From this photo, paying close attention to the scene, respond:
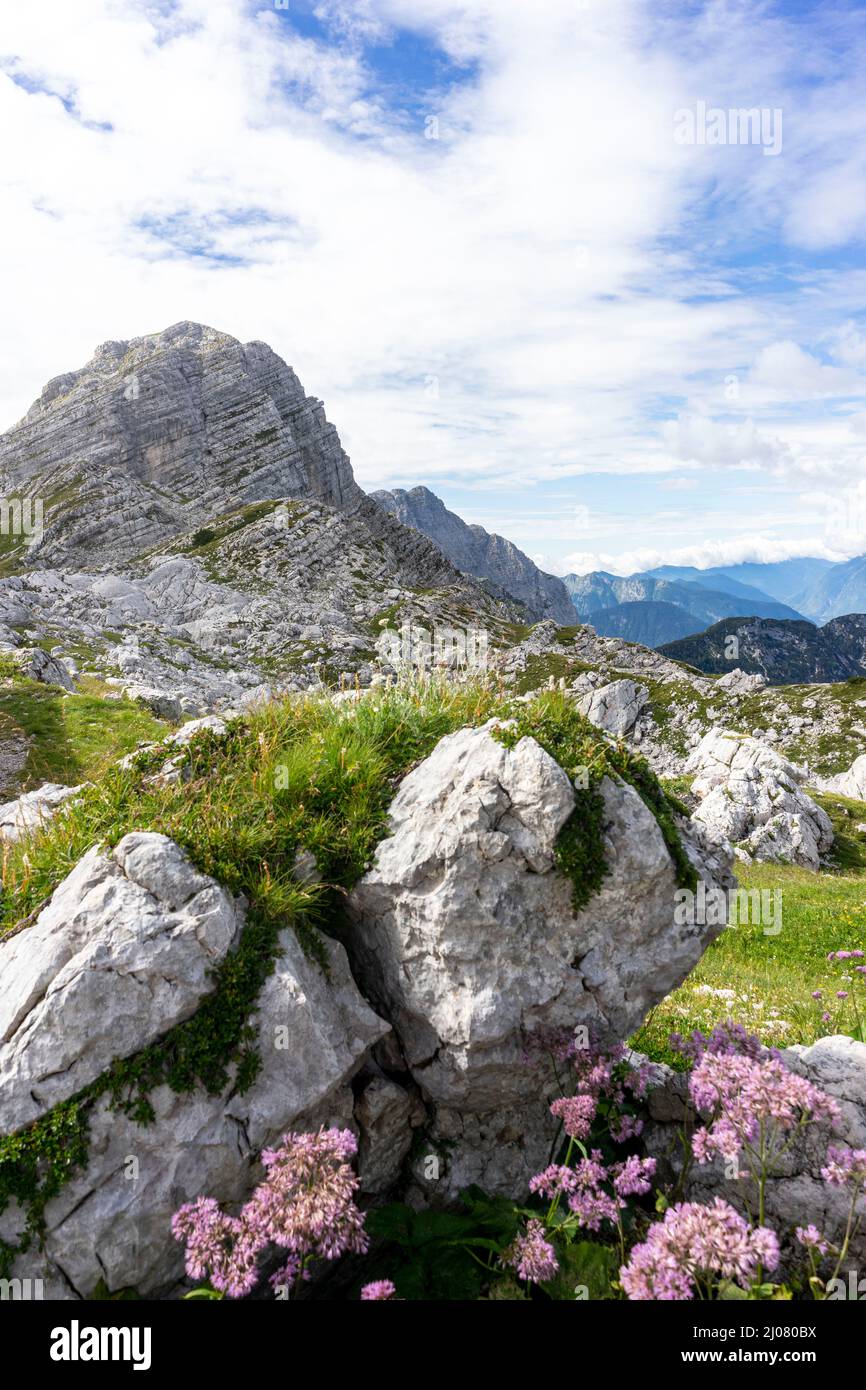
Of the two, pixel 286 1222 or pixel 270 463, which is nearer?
pixel 286 1222

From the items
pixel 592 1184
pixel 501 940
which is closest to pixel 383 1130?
pixel 501 940

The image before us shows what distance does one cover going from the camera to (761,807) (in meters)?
40.5

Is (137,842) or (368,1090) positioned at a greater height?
(137,842)

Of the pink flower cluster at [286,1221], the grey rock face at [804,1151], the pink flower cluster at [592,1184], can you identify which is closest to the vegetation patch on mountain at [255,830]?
the pink flower cluster at [286,1221]

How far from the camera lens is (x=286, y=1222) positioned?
480cm

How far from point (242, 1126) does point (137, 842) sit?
9.01 ft

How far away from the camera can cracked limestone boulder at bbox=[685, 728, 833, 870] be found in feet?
125

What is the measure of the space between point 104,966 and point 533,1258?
13.8ft

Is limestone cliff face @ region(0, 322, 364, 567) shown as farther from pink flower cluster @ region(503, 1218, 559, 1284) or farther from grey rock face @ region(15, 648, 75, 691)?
pink flower cluster @ region(503, 1218, 559, 1284)

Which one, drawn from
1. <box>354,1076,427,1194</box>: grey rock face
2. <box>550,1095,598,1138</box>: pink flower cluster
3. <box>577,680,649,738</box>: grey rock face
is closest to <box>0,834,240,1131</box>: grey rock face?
<box>354,1076,427,1194</box>: grey rock face

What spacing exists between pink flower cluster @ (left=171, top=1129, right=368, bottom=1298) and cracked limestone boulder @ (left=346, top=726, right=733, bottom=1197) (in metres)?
1.95

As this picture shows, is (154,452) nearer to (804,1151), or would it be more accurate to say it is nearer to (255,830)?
(255,830)

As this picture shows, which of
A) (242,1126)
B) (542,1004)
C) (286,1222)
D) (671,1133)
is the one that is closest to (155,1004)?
(242,1126)
